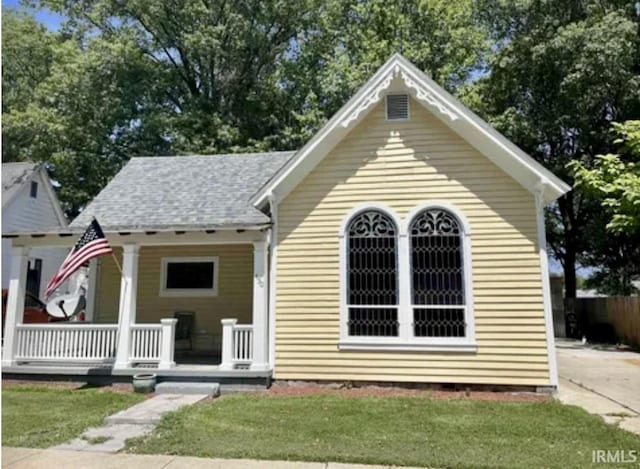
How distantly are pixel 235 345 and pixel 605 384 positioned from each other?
7.05 metres

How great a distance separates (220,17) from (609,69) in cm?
1815

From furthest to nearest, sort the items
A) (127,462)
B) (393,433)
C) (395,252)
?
(395,252)
(393,433)
(127,462)

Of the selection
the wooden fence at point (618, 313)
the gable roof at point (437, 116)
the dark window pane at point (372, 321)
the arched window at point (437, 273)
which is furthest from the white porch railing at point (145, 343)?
the wooden fence at point (618, 313)

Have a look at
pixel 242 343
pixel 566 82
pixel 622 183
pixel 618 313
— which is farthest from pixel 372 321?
pixel 566 82

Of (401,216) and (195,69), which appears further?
(195,69)

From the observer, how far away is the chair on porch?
11578mm

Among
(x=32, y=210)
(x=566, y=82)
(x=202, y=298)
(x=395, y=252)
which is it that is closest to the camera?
(x=395, y=252)

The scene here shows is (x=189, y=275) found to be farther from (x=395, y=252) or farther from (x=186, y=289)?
(x=395, y=252)

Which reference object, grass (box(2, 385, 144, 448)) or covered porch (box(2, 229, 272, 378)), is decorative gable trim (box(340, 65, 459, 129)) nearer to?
covered porch (box(2, 229, 272, 378))

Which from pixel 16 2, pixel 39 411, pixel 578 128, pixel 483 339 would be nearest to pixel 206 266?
pixel 39 411

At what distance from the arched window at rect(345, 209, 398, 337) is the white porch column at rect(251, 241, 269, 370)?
1540mm

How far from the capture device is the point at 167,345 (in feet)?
30.5

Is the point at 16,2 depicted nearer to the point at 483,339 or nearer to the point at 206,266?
the point at 206,266

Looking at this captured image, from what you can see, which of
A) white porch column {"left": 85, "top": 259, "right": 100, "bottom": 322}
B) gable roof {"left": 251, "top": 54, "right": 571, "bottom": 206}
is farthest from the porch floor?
gable roof {"left": 251, "top": 54, "right": 571, "bottom": 206}
